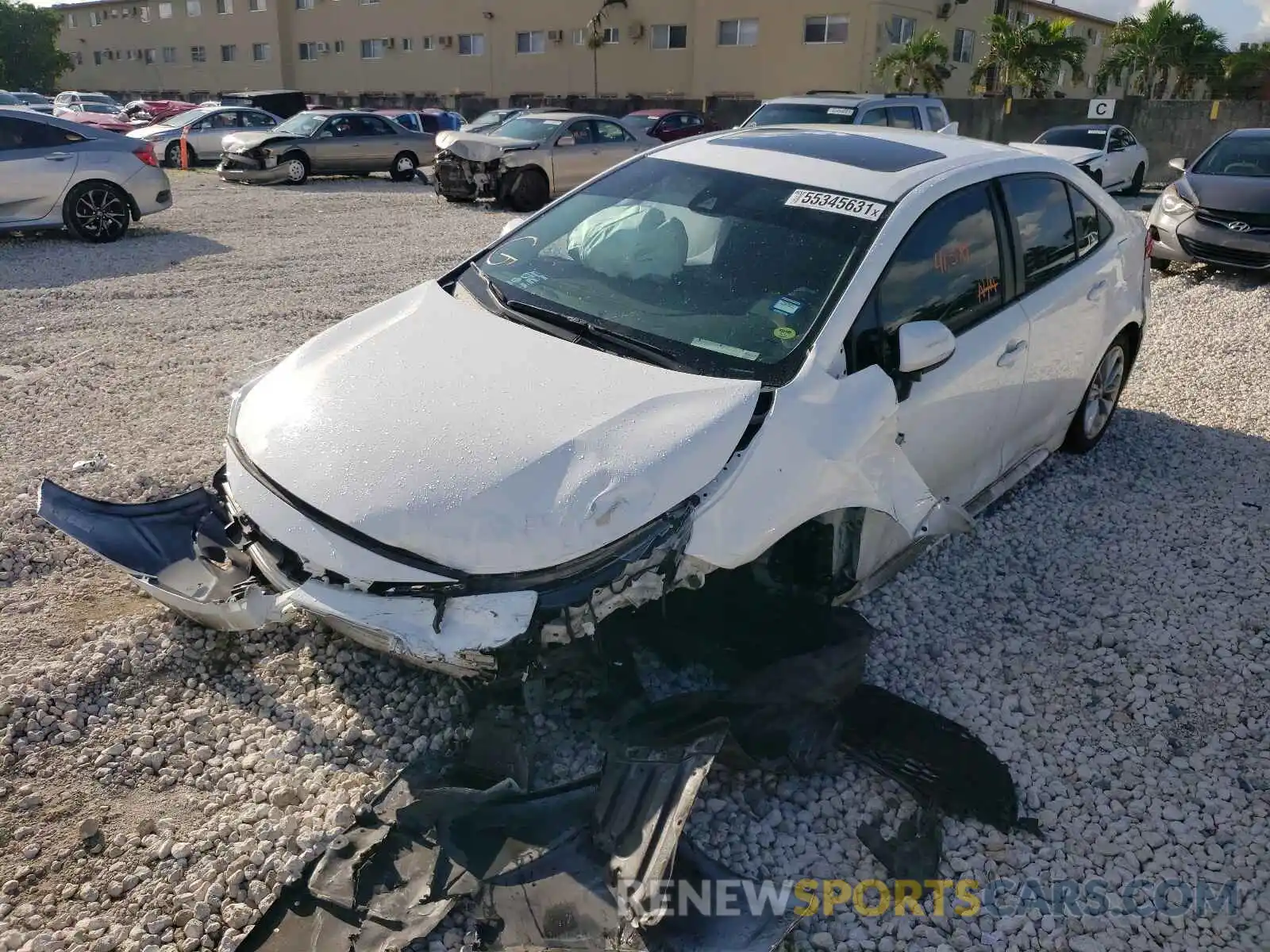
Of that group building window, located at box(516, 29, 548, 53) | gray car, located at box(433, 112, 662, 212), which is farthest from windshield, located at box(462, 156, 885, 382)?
building window, located at box(516, 29, 548, 53)

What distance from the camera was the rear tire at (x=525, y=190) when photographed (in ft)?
49.3

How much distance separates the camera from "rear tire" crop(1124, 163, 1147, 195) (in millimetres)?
19083

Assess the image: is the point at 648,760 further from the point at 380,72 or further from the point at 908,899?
the point at 380,72

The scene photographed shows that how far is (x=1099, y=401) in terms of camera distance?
5562mm

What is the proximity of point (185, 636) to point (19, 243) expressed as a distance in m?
9.93

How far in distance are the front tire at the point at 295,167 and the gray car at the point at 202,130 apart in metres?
3.43

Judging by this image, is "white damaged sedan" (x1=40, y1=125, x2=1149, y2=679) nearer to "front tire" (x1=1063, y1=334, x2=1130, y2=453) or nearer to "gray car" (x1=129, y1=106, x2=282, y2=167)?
"front tire" (x1=1063, y1=334, x2=1130, y2=453)

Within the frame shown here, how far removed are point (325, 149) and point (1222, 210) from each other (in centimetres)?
1496

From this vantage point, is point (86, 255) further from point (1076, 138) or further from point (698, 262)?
point (1076, 138)

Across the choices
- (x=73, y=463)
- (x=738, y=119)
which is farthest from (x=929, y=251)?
(x=738, y=119)

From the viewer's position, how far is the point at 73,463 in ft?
17.0

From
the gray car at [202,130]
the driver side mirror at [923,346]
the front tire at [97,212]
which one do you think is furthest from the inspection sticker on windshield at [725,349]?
the gray car at [202,130]

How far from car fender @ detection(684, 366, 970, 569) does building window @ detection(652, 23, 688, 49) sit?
35133mm

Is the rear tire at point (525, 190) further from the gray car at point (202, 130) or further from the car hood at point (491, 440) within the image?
the car hood at point (491, 440)
